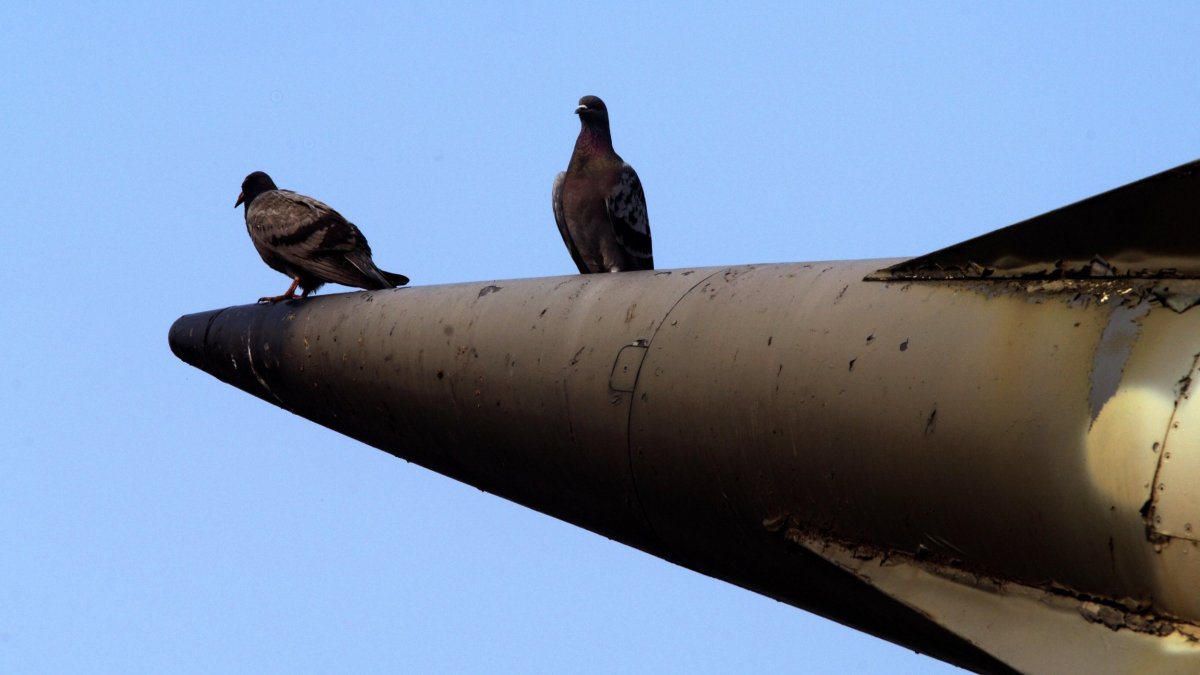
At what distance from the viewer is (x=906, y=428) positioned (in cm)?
351

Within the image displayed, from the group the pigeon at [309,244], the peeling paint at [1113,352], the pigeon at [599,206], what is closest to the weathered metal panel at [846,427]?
the peeling paint at [1113,352]

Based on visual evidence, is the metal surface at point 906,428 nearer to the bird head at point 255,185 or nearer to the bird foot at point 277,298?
the bird foot at point 277,298

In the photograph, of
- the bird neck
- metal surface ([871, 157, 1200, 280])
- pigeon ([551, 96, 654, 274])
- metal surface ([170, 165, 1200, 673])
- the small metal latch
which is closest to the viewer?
metal surface ([170, 165, 1200, 673])

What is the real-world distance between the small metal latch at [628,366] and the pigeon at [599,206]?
2.91 meters

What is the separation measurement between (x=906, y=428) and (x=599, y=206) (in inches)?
169

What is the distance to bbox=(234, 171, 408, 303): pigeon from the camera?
24.7ft

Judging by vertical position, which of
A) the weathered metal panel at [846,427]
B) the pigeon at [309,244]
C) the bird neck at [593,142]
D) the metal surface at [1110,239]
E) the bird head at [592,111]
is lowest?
the weathered metal panel at [846,427]

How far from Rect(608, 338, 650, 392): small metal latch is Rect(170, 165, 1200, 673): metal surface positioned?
0.4 inches

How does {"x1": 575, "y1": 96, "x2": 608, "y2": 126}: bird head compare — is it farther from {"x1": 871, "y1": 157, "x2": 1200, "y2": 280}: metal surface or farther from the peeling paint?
the peeling paint

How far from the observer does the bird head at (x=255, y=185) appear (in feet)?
32.5

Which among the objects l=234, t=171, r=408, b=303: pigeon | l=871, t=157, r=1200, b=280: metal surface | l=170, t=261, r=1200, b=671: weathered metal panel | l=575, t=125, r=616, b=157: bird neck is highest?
l=575, t=125, r=616, b=157: bird neck

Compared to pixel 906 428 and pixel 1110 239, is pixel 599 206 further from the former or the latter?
pixel 1110 239

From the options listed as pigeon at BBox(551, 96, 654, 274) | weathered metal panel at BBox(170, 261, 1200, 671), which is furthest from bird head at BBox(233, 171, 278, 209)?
weathered metal panel at BBox(170, 261, 1200, 671)

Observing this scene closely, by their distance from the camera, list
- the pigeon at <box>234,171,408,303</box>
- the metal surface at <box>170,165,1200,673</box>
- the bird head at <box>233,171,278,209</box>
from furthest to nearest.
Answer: the bird head at <box>233,171,278,209</box> < the pigeon at <box>234,171,408,303</box> < the metal surface at <box>170,165,1200,673</box>
